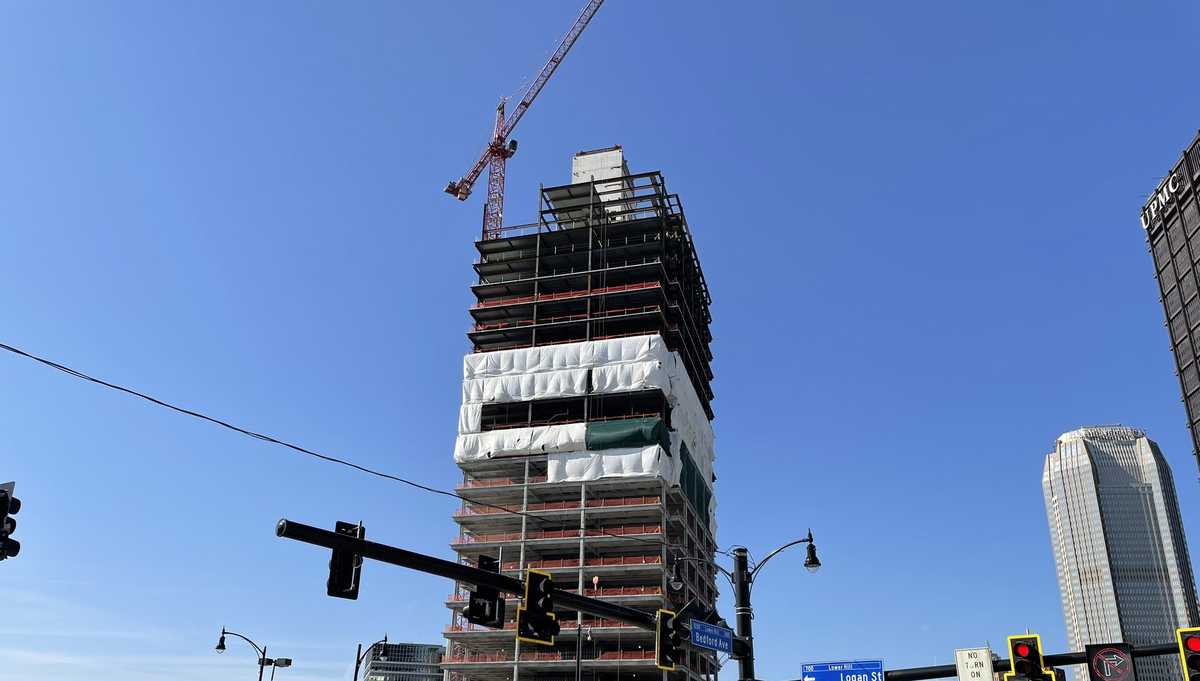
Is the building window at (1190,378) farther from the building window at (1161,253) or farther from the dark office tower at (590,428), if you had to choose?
the dark office tower at (590,428)

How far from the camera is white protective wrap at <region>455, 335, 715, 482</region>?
364ft

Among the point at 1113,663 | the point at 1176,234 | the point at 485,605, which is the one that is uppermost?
the point at 1176,234

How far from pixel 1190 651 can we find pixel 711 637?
12342mm

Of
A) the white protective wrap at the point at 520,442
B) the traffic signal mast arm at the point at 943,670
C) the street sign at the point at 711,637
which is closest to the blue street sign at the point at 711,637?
the street sign at the point at 711,637

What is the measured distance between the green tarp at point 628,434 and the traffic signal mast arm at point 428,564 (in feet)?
268

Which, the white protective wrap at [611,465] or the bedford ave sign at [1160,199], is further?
the bedford ave sign at [1160,199]

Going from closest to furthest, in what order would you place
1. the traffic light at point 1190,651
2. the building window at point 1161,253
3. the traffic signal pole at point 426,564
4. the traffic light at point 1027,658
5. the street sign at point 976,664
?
the traffic signal pole at point 426,564, the traffic light at point 1190,651, the traffic light at point 1027,658, the street sign at point 976,664, the building window at point 1161,253

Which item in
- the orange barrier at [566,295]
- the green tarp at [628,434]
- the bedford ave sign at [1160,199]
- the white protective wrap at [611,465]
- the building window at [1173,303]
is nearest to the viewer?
the white protective wrap at [611,465]

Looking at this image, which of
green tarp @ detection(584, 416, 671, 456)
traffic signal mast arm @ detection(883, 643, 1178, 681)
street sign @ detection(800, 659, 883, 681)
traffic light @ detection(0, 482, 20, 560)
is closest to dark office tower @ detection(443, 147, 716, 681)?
green tarp @ detection(584, 416, 671, 456)

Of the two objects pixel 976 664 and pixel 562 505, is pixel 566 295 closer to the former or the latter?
pixel 562 505

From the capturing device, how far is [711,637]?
1133 inches

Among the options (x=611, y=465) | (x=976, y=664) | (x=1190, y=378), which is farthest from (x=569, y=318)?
(x=976, y=664)

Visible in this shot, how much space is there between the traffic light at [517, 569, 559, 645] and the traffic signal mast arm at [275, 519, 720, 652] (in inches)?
11.4

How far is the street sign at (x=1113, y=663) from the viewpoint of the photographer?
24359 mm
